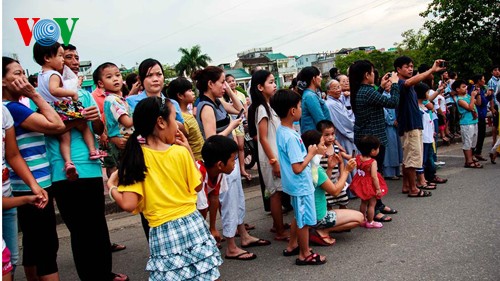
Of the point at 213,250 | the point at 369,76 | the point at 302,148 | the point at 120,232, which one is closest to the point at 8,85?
the point at 213,250

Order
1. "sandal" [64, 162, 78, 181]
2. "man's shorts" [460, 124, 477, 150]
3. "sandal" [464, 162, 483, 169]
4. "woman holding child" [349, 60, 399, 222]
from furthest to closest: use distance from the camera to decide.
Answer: "man's shorts" [460, 124, 477, 150] < "sandal" [464, 162, 483, 169] < "woman holding child" [349, 60, 399, 222] < "sandal" [64, 162, 78, 181]

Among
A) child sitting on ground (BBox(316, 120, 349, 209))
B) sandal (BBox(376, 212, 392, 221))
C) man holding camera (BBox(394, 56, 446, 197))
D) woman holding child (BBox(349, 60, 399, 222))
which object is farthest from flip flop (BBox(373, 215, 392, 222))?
man holding camera (BBox(394, 56, 446, 197))

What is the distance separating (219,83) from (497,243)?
2848 millimetres

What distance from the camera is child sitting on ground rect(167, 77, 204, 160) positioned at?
3.85 metres

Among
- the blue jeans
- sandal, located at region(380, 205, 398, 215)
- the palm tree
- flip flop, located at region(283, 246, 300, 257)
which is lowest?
sandal, located at region(380, 205, 398, 215)

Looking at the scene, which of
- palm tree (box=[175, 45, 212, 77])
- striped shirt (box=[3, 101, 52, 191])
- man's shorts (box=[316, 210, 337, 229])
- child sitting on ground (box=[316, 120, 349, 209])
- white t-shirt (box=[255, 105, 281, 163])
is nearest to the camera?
striped shirt (box=[3, 101, 52, 191])

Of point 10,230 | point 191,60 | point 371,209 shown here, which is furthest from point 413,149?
point 191,60

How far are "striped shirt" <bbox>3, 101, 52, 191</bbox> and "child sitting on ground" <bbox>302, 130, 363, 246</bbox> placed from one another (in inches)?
87.3

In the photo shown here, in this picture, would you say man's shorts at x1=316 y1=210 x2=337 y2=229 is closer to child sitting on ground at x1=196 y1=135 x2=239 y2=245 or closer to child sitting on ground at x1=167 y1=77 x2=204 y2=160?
child sitting on ground at x1=196 y1=135 x2=239 y2=245

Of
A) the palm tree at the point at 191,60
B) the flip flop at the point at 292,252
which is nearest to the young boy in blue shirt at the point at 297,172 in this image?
the flip flop at the point at 292,252

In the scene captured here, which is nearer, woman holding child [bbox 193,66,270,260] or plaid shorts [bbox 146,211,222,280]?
plaid shorts [bbox 146,211,222,280]

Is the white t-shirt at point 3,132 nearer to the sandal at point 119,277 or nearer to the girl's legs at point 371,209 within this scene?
the sandal at point 119,277

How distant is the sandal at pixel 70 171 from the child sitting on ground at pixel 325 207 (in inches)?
79.5

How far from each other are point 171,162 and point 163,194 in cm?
19
